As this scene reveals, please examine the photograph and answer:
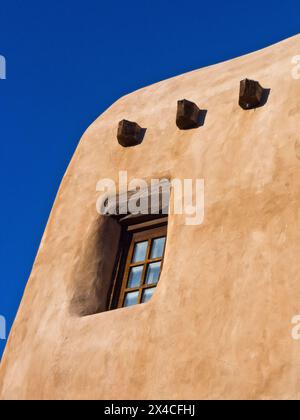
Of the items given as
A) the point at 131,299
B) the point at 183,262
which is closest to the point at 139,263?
the point at 131,299

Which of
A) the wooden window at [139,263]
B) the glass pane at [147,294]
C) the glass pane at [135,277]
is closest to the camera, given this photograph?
the glass pane at [147,294]

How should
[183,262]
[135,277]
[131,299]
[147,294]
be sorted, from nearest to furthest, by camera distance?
[183,262], [147,294], [131,299], [135,277]

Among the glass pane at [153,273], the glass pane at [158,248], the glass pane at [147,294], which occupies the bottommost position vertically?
the glass pane at [147,294]

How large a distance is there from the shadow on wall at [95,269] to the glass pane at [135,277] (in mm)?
195

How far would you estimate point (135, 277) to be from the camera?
7.13 metres

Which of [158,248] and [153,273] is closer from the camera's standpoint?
[153,273]

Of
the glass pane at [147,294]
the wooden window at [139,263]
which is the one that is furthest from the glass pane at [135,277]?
the glass pane at [147,294]

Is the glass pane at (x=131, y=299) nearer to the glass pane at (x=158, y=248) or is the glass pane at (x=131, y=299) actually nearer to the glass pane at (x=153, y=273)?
the glass pane at (x=153, y=273)

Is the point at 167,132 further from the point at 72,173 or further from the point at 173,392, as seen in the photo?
the point at 173,392

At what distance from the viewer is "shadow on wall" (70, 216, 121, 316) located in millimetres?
7129

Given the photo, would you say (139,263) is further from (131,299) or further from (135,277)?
(131,299)

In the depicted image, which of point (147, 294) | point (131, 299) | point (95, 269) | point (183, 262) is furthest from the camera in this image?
point (95, 269)

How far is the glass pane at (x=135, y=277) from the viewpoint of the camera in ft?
23.2

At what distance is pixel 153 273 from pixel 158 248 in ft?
0.80
